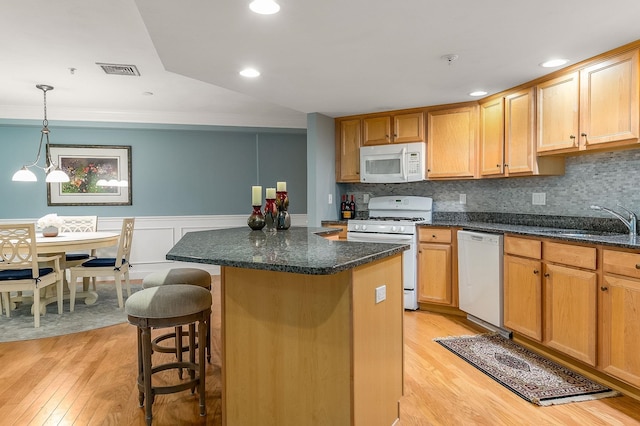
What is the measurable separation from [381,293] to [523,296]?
1706mm

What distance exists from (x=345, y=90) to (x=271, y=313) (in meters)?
2.47

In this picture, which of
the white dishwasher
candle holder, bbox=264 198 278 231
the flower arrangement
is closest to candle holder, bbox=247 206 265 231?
candle holder, bbox=264 198 278 231

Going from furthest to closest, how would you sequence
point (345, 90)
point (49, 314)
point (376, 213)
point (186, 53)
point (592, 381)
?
point (376, 213) < point (49, 314) < point (345, 90) < point (186, 53) < point (592, 381)

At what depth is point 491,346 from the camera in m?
3.12

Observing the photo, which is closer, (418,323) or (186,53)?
(186,53)

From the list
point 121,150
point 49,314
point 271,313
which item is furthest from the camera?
point 121,150

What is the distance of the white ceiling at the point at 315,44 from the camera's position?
2.14 meters

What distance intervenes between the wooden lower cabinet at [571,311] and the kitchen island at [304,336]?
1.38 meters

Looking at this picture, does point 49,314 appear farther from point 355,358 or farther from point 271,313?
point 355,358

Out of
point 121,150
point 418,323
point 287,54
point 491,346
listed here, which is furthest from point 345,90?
point 121,150

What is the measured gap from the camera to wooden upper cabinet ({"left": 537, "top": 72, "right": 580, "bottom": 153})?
2.93 m

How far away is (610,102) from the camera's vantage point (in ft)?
8.70

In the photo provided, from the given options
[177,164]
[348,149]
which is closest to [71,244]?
[177,164]

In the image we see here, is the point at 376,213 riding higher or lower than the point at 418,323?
higher
